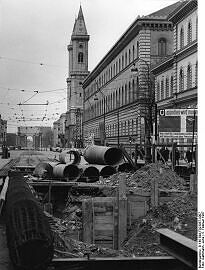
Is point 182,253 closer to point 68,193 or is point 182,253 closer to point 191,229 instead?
point 191,229

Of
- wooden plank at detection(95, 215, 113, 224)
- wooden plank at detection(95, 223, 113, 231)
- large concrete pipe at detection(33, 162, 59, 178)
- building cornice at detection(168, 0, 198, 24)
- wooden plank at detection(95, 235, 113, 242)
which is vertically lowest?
wooden plank at detection(95, 235, 113, 242)

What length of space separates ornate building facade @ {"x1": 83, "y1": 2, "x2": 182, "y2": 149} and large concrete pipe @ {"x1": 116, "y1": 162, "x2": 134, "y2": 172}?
10516 millimetres

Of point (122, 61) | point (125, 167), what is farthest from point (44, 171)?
point (122, 61)

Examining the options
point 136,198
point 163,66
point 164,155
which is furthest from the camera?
point 163,66

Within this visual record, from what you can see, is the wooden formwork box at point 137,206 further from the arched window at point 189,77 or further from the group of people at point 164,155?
the arched window at point 189,77

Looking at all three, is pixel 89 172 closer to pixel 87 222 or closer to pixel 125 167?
pixel 125 167

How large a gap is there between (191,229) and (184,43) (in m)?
24.2

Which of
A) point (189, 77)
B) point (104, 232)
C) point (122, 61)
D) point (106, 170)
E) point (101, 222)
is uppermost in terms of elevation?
point (122, 61)

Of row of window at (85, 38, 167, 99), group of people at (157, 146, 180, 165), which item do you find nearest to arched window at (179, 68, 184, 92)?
group of people at (157, 146, 180, 165)

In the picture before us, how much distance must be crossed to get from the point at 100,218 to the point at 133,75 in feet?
128

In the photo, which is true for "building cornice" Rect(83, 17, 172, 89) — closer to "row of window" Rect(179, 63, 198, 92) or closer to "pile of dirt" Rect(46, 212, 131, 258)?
"row of window" Rect(179, 63, 198, 92)

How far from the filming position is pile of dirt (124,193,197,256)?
567 inches

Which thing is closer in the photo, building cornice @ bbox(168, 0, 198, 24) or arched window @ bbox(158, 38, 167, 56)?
building cornice @ bbox(168, 0, 198, 24)

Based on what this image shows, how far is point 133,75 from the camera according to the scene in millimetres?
54344
